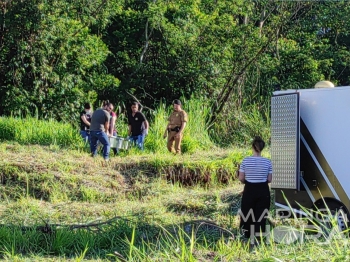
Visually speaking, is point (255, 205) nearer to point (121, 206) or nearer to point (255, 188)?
point (255, 188)

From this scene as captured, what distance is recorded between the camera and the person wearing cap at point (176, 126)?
56.5ft

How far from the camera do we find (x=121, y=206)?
12.6 m

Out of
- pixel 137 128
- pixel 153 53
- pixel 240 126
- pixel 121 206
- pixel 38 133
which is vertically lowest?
pixel 121 206

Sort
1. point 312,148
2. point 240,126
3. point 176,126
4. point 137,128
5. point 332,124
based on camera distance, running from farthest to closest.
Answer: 1. point 240,126
2. point 137,128
3. point 176,126
4. point 312,148
5. point 332,124

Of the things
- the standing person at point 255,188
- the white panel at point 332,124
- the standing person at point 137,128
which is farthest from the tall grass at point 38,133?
the standing person at point 255,188

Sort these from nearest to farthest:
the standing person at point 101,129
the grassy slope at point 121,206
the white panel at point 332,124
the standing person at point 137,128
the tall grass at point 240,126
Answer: the grassy slope at point 121,206
the white panel at point 332,124
the standing person at point 101,129
the standing person at point 137,128
the tall grass at point 240,126

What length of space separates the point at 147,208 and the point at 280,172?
2.52m

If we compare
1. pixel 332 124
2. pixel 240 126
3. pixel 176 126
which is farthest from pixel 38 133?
pixel 332 124

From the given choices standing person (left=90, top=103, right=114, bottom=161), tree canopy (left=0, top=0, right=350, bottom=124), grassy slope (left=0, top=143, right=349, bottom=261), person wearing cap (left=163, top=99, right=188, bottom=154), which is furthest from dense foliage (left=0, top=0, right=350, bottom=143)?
standing person (left=90, top=103, right=114, bottom=161)

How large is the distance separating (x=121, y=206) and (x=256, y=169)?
3853 mm

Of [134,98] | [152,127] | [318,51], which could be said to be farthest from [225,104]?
[318,51]

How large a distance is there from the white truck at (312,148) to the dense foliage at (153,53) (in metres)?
12.5

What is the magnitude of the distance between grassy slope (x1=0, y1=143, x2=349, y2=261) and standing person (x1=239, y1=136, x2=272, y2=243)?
58 centimetres

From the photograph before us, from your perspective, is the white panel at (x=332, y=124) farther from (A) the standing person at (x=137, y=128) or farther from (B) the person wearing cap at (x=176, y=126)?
(A) the standing person at (x=137, y=128)
